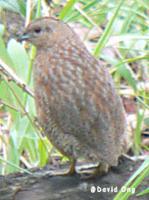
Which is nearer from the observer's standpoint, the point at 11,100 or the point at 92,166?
the point at 92,166

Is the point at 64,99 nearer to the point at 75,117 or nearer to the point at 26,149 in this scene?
the point at 75,117

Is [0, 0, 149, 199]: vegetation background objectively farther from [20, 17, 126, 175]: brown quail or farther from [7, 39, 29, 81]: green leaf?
[20, 17, 126, 175]: brown quail

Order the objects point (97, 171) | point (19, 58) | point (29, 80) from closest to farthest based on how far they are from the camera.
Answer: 1. point (97, 171)
2. point (29, 80)
3. point (19, 58)

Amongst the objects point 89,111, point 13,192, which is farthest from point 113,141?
point 13,192

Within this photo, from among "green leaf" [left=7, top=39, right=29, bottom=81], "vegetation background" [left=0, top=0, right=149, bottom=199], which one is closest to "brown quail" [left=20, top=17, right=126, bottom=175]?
"vegetation background" [left=0, top=0, right=149, bottom=199]

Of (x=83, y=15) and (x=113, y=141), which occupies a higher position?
(x=83, y=15)

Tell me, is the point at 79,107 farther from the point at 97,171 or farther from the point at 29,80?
the point at 29,80

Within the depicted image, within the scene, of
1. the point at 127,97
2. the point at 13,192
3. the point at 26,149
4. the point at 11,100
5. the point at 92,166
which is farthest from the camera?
the point at 127,97

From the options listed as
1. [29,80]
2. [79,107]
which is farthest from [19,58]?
[79,107]
